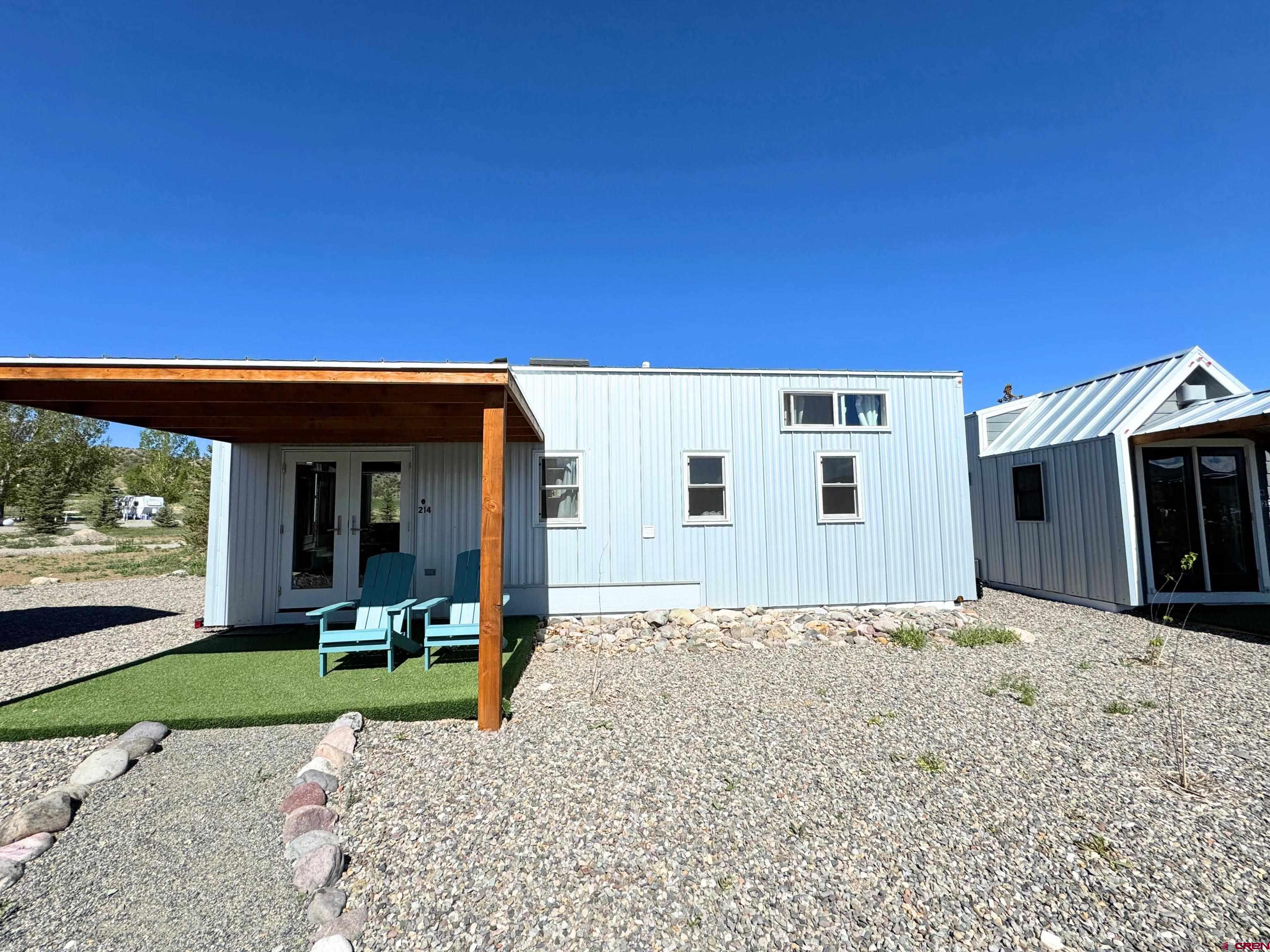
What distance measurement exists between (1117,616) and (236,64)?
48.0ft

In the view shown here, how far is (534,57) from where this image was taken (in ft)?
27.5

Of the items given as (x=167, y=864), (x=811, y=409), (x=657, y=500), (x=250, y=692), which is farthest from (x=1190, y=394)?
(x=250, y=692)

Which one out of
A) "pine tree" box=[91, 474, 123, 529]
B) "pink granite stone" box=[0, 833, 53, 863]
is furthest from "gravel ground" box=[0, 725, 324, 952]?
"pine tree" box=[91, 474, 123, 529]

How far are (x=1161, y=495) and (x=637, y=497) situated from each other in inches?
306

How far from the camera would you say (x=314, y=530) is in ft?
22.9

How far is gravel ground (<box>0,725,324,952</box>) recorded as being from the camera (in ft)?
6.36

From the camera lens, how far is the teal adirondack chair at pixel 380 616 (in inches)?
188

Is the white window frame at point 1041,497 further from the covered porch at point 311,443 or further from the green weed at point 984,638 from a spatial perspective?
the covered porch at point 311,443

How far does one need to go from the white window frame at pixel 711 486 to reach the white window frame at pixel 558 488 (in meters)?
1.40

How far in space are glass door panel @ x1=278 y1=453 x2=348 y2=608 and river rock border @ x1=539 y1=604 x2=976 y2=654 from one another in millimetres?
2871

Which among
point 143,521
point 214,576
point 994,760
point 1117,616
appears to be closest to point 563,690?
point 994,760

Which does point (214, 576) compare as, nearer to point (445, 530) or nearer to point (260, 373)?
point (445, 530)

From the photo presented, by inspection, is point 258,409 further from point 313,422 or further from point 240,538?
point 240,538

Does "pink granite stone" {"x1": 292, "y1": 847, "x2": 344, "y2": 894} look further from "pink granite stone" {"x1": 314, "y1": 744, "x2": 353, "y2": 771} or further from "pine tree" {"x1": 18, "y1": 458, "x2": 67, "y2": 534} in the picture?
"pine tree" {"x1": 18, "y1": 458, "x2": 67, "y2": 534}
